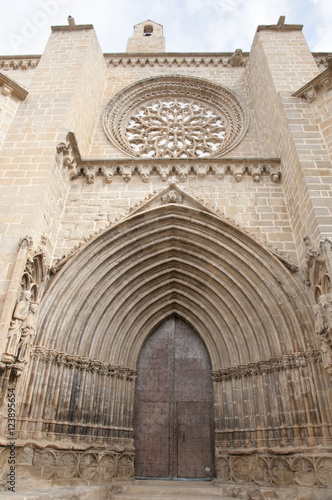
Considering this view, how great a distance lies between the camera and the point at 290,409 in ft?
18.0

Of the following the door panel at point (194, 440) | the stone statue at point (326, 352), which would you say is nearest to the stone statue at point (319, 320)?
the stone statue at point (326, 352)

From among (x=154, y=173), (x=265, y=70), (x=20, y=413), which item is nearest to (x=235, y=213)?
(x=154, y=173)

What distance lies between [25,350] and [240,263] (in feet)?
13.0

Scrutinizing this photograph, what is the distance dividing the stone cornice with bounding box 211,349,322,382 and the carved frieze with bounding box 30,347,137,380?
169 cm

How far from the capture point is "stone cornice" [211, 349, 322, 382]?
5605 millimetres

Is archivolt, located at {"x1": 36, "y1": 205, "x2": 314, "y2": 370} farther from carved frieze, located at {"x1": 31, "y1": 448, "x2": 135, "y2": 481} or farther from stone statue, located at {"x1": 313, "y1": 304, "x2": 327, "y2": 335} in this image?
carved frieze, located at {"x1": 31, "y1": 448, "x2": 135, "y2": 481}

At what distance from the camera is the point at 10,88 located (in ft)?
24.9

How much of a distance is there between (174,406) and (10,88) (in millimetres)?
7270

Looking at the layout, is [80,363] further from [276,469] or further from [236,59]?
[236,59]

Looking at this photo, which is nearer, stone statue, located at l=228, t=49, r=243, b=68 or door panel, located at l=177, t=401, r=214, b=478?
door panel, located at l=177, t=401, r=214, b=478

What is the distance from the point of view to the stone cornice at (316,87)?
7426mm

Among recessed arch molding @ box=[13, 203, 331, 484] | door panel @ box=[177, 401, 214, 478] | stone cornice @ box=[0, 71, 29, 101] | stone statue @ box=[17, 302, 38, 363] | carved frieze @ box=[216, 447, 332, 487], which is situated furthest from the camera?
stone cornice @ box=[0, 71, 29, 101]

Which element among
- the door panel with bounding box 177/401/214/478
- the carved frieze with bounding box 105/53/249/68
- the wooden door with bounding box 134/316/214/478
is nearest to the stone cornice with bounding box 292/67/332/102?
the carved frieze with bounding box 105/53/249/68

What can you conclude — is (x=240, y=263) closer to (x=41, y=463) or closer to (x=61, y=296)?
(x=61, y=296)
